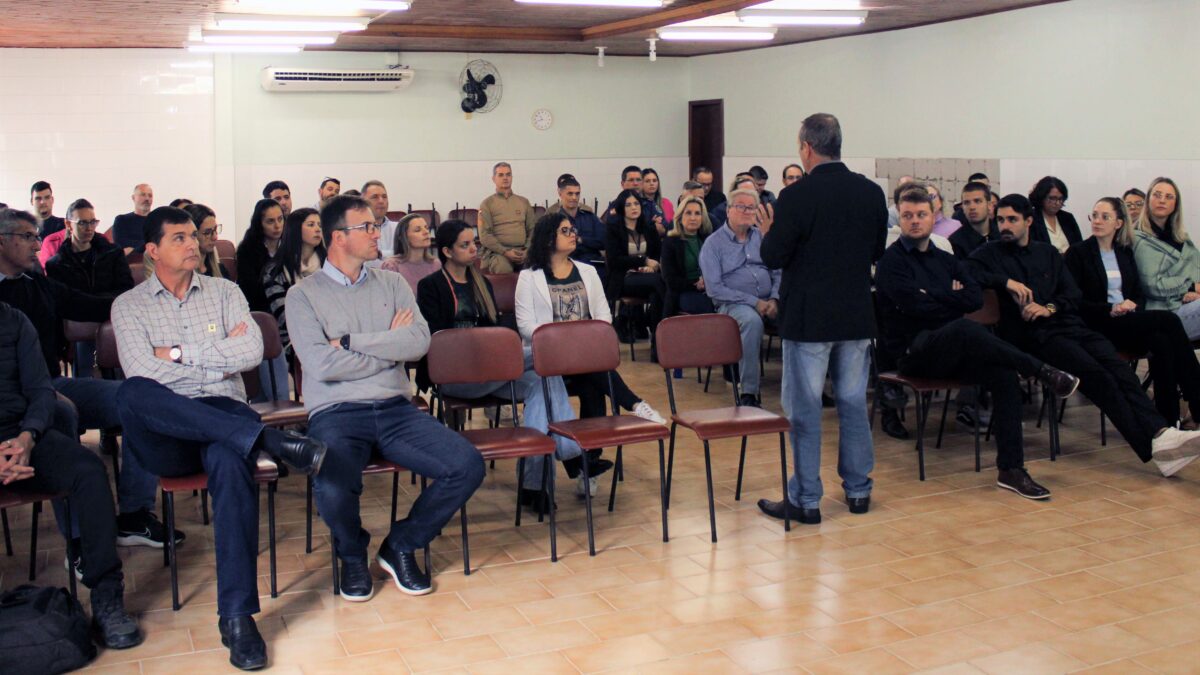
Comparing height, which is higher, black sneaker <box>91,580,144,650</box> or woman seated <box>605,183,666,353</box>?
woman seated <box>605,183,666,353</box>

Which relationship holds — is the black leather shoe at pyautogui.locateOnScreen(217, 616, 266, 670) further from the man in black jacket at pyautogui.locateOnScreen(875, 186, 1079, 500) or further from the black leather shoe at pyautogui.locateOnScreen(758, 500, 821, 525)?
the man in black jacket at pyautogui.locateOnScreen(875, 186, 1079, 500)

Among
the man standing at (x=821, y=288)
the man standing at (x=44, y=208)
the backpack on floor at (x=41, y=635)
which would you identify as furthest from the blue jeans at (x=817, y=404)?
the man standing at (x=44, y=208)

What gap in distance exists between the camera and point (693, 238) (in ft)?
25.7

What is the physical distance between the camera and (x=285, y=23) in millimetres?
8531

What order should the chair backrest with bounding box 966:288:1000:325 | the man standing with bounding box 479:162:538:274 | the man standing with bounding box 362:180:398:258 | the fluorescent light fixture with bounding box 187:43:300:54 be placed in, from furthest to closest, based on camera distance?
the fluorescent light fixture with bounding box 187:43:300:54 → the man standing with bounding box 479:162:538:274 → the man standing with bounding box 362:180:398:258 → the chair backrest with bounding box 966:288:1000:325

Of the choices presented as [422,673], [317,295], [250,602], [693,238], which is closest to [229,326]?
[317,295]

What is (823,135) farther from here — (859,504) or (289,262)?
(289,262)

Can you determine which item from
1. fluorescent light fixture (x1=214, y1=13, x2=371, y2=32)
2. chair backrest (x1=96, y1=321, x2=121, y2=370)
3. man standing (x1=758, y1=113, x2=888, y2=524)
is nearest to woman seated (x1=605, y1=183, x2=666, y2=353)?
fluorescent light fixture (x1=214, y1=13, x2=371, y2=32)

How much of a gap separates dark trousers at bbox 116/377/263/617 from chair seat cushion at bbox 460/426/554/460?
831 mm

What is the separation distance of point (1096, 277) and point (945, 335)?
148 cm

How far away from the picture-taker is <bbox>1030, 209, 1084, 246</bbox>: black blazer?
24.2 feet

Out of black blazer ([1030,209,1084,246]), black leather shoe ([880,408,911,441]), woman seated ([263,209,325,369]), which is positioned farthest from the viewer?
black blazer ([1030,209,1084,246])

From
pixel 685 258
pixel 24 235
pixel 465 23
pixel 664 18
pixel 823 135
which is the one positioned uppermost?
pixel 465 23

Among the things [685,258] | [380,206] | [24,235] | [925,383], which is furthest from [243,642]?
[380,206]
